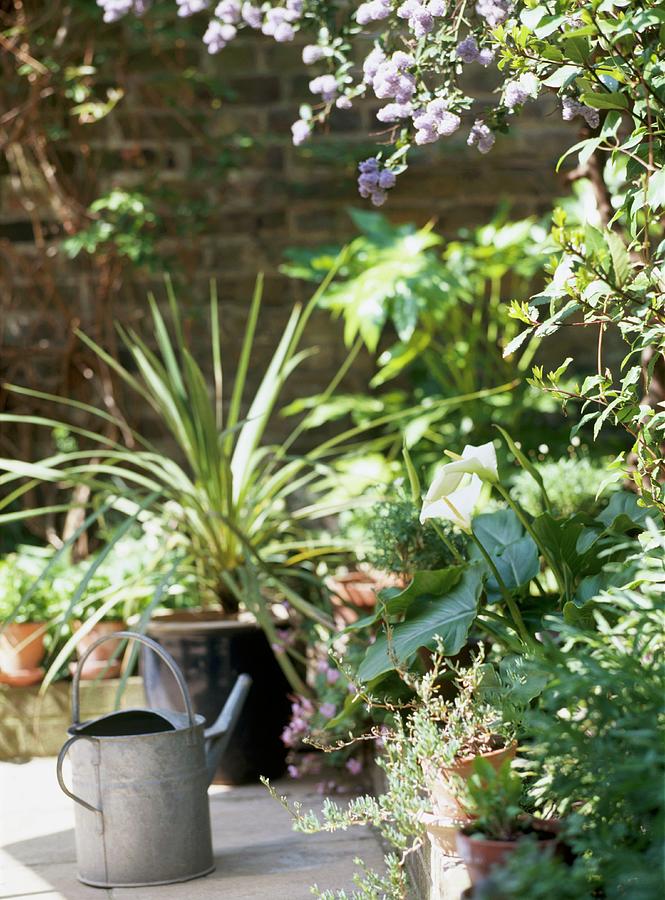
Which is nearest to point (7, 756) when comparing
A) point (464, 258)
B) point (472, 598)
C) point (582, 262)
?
point (472, 598)

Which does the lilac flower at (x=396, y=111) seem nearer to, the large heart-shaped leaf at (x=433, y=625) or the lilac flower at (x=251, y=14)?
the lilac flower at (x=251, y=14)

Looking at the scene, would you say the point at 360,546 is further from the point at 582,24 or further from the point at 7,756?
the point at 582,24

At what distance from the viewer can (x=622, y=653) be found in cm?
156

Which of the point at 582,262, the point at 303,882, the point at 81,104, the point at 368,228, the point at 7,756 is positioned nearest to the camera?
the point at 582,262

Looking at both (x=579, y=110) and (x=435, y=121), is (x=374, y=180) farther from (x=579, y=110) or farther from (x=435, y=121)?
(x=579, y=110)

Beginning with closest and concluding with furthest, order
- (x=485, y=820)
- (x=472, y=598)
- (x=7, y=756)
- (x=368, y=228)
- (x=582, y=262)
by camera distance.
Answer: (x=485, y=820), (x=582, y=262), (x=472, y=598), (x=7, y=756), (x=368, y=228)

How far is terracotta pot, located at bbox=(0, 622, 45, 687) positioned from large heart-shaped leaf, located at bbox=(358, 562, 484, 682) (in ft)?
5.69

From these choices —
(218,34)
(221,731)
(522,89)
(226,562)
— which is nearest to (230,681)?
(226,562)

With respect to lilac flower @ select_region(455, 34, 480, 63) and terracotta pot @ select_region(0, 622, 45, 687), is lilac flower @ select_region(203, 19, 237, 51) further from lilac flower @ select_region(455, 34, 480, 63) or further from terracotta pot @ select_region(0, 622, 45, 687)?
terracotta pot @ select_region(0, 622, 45, 687)

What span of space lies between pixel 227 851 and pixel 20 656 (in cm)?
129

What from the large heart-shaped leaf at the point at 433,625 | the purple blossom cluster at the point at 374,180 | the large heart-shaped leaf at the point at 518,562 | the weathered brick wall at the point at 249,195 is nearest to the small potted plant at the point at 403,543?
the large heart-shaped leaf at the point at 518,562

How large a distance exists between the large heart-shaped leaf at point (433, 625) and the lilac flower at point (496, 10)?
3.36 feet

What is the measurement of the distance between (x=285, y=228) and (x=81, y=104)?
40.1 inches

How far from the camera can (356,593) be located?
340cm
